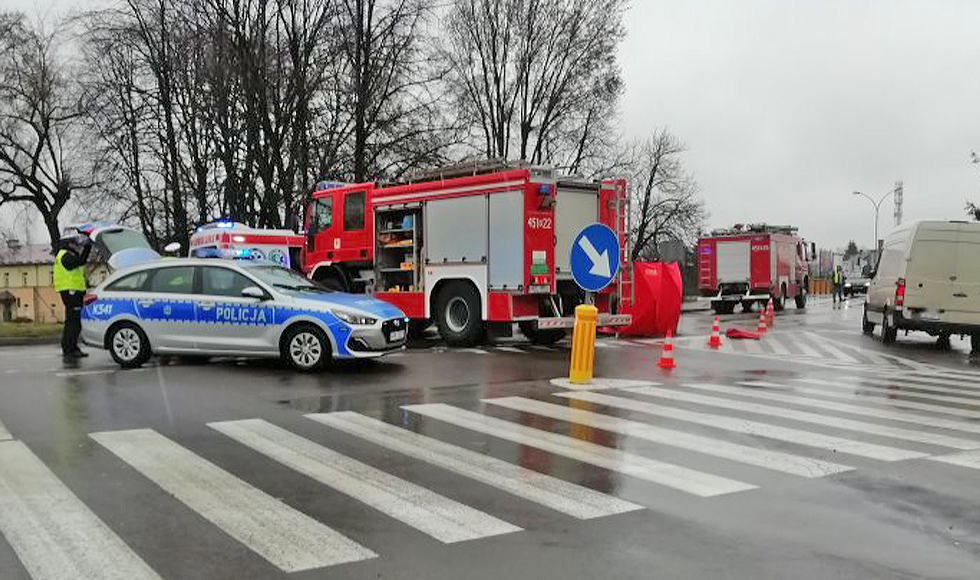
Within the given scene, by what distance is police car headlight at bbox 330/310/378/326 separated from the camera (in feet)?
36.0

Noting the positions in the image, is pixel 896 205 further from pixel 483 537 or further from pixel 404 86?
pixel 483 537

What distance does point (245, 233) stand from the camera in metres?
20.3

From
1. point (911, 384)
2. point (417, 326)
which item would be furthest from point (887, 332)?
point (417, 326)

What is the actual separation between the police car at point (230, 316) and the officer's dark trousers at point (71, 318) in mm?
1360

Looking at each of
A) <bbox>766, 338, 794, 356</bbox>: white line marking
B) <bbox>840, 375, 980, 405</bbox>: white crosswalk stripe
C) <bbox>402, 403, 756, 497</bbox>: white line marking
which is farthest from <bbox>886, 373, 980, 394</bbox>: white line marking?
<bbox>402, 403, 756, 497</bbox>: white line marking

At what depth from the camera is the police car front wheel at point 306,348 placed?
36.1ft

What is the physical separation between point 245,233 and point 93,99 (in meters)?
10.6

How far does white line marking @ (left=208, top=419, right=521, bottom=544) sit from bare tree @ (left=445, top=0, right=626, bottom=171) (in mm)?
27262

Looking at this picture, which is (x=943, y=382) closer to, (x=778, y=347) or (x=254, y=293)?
(x=778, y=347)

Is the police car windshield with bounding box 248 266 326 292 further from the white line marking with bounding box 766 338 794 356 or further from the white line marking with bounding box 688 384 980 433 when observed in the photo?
the white line marking with bounding box 766 338 794 356

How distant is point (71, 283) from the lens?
13.1 m

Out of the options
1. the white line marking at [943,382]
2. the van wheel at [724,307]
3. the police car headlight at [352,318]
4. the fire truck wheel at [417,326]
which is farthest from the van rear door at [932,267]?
the van wheel at [724,307]

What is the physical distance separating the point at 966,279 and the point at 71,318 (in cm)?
1617

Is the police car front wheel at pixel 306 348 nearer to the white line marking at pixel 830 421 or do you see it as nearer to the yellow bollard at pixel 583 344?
the yellow bollard at pixel 583 344
